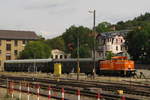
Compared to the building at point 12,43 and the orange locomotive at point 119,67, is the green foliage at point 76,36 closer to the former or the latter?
the building at point 12,43

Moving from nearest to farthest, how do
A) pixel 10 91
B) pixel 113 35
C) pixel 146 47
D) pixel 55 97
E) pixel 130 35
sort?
pixel 55 97
pixel 10 91
pixel 146 47
pixel 130 35
pixel 113 35

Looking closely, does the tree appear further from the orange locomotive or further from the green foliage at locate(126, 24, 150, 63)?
the orange locomotive

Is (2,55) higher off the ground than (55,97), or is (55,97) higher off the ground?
(2,55)

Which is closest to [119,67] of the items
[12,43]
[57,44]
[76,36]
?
[12,43]

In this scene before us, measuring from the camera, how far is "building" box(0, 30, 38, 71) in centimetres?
10831

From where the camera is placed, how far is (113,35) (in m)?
136

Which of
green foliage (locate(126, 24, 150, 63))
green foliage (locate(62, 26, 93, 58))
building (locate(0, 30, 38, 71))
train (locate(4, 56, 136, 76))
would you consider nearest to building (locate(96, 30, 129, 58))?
green foliage (locate(62, 26, 93, 58))

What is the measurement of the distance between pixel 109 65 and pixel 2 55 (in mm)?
64130

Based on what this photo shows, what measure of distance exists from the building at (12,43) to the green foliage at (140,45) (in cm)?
3754

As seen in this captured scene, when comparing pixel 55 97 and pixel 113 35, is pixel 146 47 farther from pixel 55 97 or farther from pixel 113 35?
pixel 55 97

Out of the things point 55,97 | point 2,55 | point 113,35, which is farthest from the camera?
point 113,35

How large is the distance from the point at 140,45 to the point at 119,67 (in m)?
41.7

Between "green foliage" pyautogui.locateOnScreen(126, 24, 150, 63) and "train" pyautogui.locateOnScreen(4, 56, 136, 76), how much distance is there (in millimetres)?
29355

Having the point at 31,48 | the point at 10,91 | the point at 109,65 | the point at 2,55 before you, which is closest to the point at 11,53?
the point at 2,55
